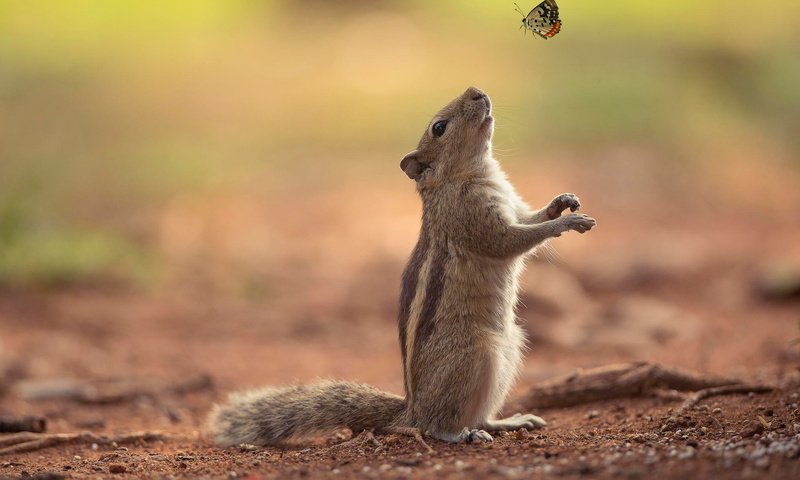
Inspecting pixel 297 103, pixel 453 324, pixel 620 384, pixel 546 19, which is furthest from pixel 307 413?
pixel 297 103

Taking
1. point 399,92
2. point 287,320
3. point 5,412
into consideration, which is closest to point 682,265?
point 287,320

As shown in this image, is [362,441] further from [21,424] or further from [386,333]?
[386,333]

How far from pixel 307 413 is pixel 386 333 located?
402cm

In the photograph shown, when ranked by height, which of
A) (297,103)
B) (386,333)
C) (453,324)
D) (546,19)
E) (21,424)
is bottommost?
(21,424)

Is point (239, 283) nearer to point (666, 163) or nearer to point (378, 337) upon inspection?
point (378, 337)

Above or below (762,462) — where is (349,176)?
above

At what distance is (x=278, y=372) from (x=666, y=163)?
9413 mm

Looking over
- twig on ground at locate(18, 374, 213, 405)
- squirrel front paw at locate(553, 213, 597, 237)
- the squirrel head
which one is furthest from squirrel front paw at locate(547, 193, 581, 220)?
twig on ground at locate(18, 374, 213, 405)

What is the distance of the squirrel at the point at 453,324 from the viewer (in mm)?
5340

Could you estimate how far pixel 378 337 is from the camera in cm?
942

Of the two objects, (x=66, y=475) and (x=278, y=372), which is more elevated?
(x=278, y=372)

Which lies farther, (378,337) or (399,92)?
(399,92)

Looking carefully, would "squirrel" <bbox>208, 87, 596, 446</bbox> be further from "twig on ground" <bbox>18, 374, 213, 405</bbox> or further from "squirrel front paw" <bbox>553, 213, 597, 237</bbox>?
"twig on ground" <bbox>18, 374, 213, 405</bbox>

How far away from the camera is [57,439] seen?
231 inches
